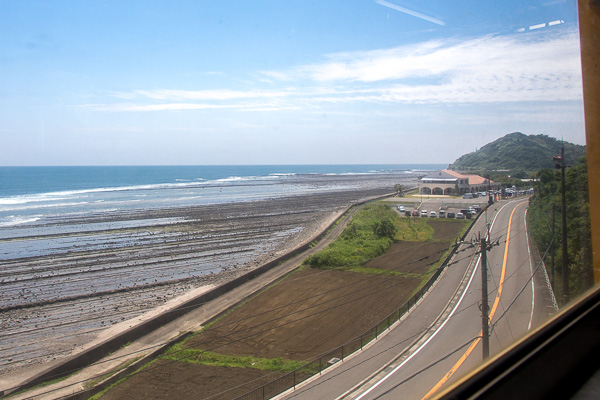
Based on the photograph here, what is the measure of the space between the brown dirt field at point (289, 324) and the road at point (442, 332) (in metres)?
1.13

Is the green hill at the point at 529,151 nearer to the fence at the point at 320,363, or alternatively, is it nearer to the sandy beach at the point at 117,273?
the fence at the point at 320,363

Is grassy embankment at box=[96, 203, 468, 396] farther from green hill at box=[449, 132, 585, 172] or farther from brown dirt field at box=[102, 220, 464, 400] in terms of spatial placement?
green hill at box=[449, 132, 585, 172]

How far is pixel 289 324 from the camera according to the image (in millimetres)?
8609

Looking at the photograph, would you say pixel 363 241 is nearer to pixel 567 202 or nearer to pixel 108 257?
pixel 108 257

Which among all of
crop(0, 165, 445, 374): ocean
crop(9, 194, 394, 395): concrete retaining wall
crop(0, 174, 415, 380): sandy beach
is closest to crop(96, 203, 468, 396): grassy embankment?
crop(9, 194, 394, 395): concrete retaining wall

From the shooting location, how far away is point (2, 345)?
9.02m

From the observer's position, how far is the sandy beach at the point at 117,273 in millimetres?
9570

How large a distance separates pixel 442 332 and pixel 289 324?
3212 mm

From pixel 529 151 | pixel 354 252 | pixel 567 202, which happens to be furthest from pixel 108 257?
pixel 567 202

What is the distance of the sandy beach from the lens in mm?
9570

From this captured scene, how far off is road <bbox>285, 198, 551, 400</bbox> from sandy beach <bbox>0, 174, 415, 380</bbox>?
6.10 metres

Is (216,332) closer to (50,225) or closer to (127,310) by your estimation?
(127,310)

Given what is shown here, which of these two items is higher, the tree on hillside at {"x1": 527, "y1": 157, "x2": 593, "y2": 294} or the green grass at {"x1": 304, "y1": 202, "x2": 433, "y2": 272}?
the tree on hillside at {"x1": 527, "y1": 157, "x2": 593, "y2": 294}

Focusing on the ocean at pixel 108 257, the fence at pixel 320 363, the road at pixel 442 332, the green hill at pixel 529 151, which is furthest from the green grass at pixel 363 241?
the green hill at pixel 529 151
